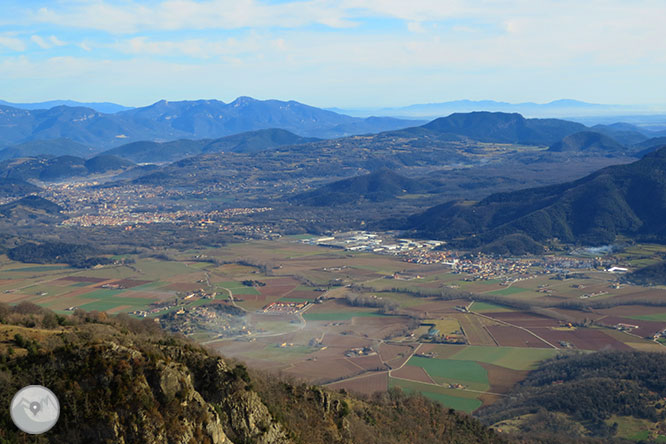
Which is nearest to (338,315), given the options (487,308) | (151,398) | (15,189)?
(487,308)

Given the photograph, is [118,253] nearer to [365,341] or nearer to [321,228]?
[321,228]

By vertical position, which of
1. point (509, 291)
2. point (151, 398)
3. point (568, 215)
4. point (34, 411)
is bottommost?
point (509, 291)

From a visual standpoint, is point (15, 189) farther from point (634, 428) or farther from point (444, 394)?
point (634, 428)

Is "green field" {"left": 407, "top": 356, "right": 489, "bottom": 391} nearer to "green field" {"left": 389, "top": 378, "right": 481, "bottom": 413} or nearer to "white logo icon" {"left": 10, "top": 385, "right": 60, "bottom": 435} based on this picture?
"green field" {"left": 389, "top": 378, "right": 481, "bottom": 413}

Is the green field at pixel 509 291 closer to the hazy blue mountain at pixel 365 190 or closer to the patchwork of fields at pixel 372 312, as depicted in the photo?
the patchwork of fields at pixel 372 312

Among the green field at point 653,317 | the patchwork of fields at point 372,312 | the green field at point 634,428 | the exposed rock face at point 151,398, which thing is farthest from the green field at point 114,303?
the green field at point 653,317
